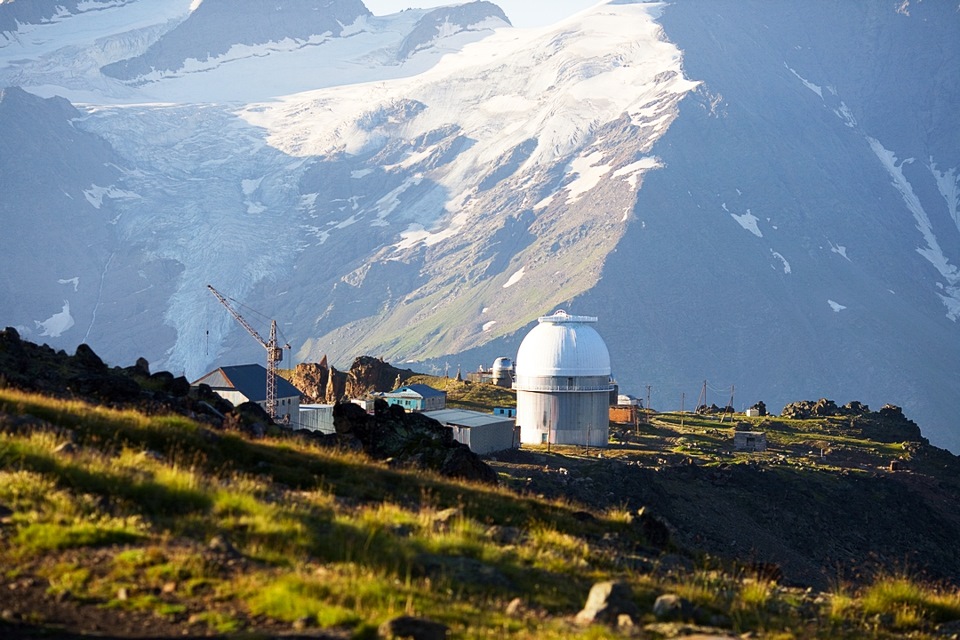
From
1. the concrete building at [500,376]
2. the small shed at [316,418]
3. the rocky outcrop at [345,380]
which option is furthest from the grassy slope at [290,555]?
the concrete building at [500,376]

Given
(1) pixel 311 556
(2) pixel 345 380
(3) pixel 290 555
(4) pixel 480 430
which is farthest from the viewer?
(2) pixel 345 380

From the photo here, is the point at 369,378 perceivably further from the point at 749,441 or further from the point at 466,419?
the point at 749,441

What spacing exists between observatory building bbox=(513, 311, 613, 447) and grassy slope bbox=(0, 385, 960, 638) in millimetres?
94161

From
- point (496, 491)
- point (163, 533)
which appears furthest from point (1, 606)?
point (496, 491)

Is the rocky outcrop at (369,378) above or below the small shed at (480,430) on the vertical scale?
above

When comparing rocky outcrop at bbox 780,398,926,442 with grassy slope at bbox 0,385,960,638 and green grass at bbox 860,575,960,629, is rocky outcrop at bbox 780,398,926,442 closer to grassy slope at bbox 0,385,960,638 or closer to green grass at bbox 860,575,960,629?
green grass at bbox 860,575,960,629

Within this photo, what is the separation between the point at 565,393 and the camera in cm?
12250

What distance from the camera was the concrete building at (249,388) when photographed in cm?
11019

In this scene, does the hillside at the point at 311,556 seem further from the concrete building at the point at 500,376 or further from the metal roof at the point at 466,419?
the concrete building at the point at 500,376

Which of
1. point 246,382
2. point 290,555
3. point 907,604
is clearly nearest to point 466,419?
point 246,382

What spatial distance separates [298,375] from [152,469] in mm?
140258

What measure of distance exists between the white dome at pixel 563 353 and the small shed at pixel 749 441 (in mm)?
17449

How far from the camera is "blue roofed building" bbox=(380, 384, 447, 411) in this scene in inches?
5044

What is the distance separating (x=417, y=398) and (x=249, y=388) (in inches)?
895
